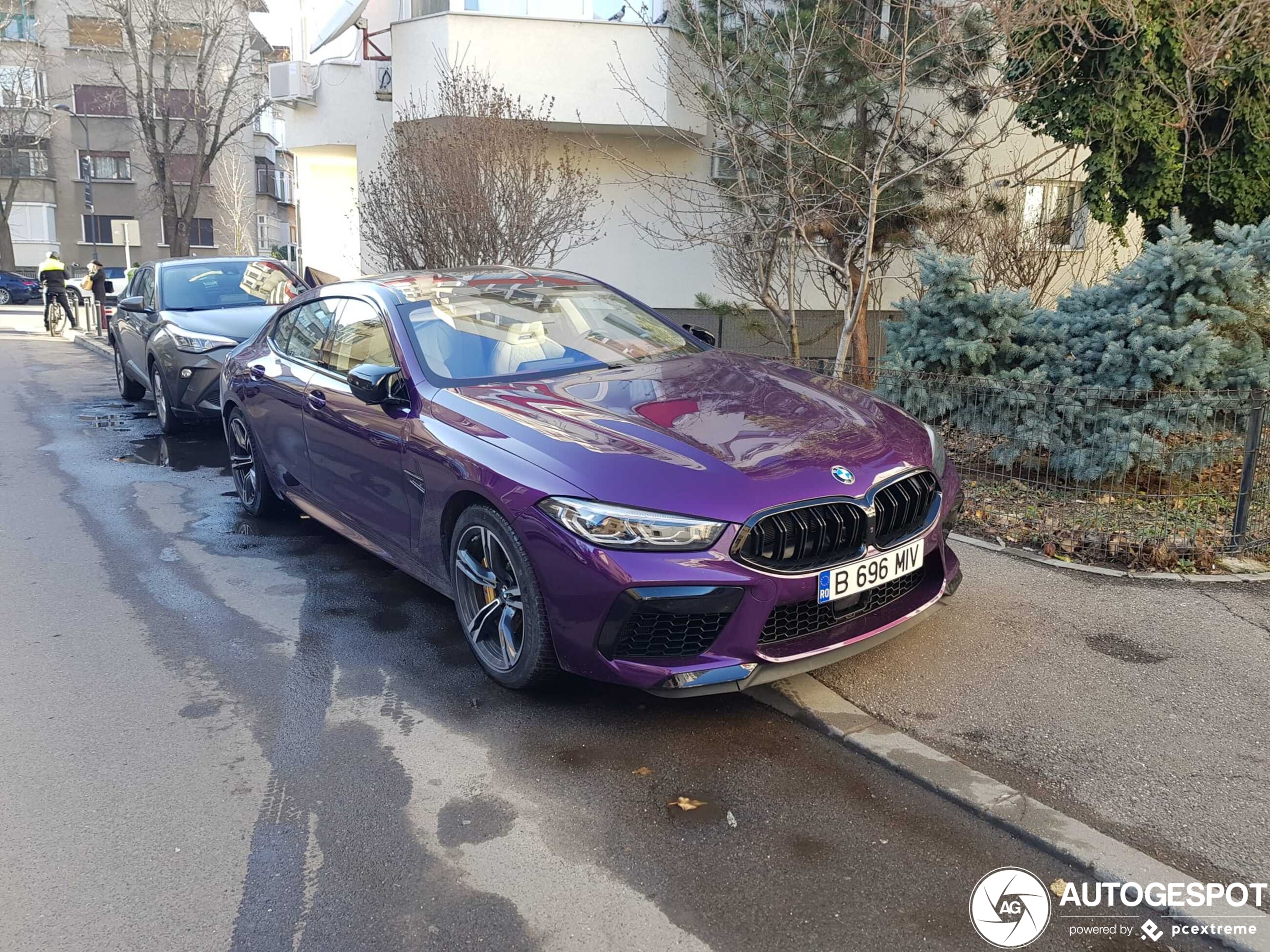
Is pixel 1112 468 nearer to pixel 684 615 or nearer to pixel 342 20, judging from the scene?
pixel 684 615

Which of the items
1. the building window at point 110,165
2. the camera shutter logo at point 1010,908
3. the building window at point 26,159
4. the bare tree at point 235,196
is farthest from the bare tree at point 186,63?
the camera shutter logo at point 1010,908

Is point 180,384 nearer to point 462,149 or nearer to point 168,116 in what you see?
point 462,149

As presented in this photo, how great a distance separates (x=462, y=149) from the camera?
35.4ft

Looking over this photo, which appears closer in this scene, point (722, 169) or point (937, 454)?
point (937, 454)

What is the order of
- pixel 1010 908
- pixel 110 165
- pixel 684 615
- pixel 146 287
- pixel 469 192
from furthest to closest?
pixel 110 165 → pixel 146 287 → pixel 469 192 → pixel 684 615 → pixel 1010 908

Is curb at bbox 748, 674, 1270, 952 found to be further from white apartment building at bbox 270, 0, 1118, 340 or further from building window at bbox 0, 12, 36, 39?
building window at bbox 0, 12, 36, 39

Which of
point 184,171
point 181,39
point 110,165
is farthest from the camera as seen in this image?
point 184,171

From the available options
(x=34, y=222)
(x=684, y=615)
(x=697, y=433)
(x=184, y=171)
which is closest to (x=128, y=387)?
(x=697, y=433)

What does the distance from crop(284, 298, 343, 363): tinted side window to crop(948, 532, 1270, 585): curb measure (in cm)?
363

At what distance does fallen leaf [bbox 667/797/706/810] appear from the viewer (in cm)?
340

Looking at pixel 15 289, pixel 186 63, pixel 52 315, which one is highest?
pixel 186 63

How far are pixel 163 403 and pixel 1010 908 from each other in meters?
9.51

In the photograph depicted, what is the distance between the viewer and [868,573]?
12.4 feet

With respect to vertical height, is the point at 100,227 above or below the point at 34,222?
below
